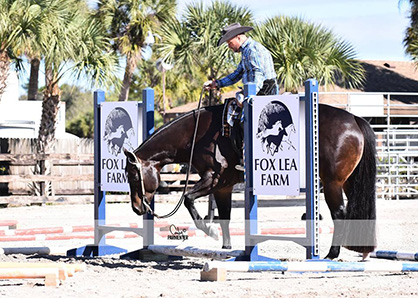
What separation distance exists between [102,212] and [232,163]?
6.73ft

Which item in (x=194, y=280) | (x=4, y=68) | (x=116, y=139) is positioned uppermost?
(x=4, y=68)

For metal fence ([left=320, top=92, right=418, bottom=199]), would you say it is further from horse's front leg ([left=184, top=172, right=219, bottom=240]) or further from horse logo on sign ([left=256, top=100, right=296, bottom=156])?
horse logo on sign ([left=256, top=100, right=296, bottom=156])

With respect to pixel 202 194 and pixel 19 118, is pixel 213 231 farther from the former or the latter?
pixel 19 118

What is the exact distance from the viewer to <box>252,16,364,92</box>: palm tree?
65.7 ft

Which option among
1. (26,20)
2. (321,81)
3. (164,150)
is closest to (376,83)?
(321,81)

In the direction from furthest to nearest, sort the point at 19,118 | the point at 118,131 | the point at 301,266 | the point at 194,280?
the point at 19,118, the point at 118,131, the point at 194,280, the point at 301,266

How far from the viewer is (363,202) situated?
7.83 metres

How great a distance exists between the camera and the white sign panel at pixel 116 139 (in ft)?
29.0

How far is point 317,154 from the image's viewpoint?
286 inches

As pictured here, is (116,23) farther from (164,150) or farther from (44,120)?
(164,150)

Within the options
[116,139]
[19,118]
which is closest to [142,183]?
[116,139]

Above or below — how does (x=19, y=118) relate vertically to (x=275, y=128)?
above

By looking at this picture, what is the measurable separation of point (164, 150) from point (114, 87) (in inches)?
451

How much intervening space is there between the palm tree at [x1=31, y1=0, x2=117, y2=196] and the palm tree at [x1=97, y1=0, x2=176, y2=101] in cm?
492
